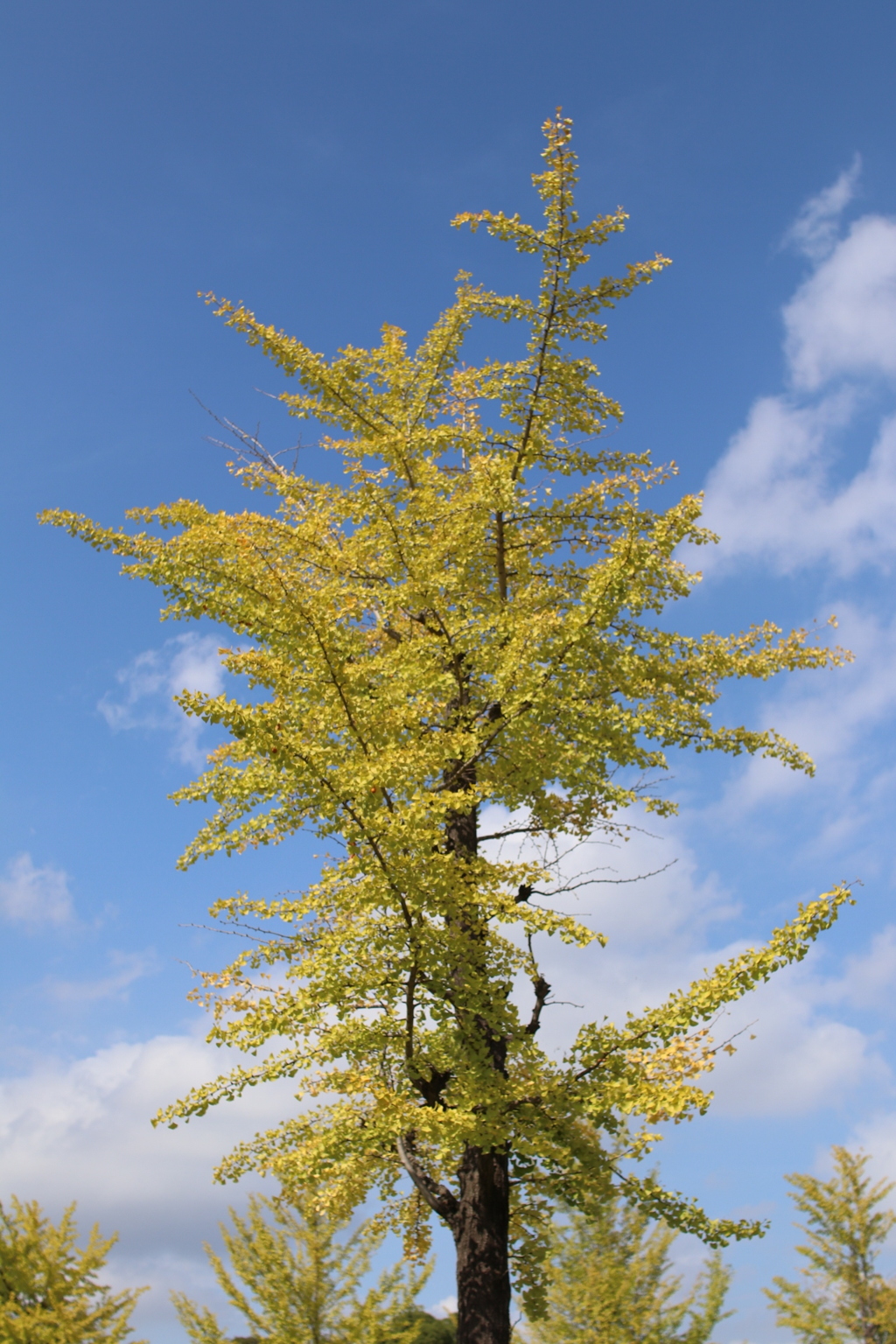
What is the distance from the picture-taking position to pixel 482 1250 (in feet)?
24.5

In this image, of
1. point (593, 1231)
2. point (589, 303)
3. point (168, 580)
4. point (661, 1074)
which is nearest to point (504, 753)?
point (661, 1074)

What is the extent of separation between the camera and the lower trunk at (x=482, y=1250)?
7168 millimetres

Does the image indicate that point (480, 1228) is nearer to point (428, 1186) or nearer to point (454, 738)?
point (428, 1186)

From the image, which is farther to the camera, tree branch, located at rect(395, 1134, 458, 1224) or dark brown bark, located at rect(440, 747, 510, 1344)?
dark brown bark, located at rect(440, 747, 510, 1344)

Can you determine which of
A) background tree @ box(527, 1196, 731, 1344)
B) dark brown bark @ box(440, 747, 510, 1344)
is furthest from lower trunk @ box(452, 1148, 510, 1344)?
background tree @ box(527, 1196, 731, 1344)

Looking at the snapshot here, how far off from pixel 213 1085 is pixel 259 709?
9.83 ft

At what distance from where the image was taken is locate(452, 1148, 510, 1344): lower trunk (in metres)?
7.17

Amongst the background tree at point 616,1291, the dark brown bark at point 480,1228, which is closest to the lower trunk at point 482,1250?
the dark brown bark at point 480,1228

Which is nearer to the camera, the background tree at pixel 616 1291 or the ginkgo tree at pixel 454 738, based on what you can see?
the ginkgo tree at pixel 454 738

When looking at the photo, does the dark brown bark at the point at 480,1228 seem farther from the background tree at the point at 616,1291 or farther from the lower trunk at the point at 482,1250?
the background tree at the point at 616,1291

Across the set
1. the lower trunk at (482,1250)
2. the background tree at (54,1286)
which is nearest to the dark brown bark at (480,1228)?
the lower trunk at (482,1250)

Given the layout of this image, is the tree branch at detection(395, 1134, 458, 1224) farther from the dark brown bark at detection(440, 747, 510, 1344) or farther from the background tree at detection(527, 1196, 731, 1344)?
the background tree at detection(527, 1196, 731, 1344)

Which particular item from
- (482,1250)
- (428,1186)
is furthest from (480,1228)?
(428,1186)

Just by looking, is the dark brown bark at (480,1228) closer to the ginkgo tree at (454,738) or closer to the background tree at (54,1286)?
the ginkgo tree at (454,738)
